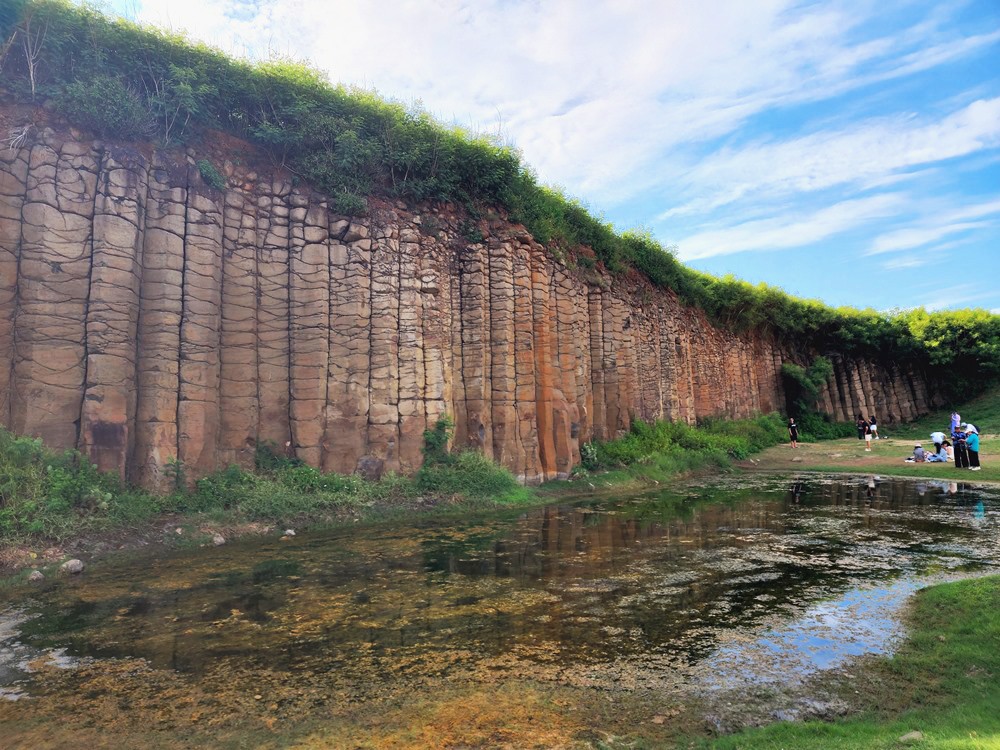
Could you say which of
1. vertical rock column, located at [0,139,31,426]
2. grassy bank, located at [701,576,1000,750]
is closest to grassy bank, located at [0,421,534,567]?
vertical rock column, located at [0,139,31,426]

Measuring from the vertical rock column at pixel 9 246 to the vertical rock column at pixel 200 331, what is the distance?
7.57ft

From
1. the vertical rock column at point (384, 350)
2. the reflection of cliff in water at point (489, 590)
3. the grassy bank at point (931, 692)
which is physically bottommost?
the grassy bank at point (931, 692)

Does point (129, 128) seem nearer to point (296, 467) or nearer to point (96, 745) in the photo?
point (296, 467)

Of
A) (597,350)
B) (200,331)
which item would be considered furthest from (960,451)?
(200,331)

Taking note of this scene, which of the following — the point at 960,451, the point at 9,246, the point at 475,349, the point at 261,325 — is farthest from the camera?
the point at 960,451

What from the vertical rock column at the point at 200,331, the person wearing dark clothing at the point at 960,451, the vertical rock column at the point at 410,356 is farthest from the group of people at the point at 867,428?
the vertical rock column at the point at 200,331

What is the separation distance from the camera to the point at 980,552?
715cm

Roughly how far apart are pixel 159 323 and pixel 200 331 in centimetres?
71

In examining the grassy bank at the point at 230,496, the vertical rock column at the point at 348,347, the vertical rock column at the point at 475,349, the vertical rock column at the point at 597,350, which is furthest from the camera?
the vertical rock column at the point at 597,350

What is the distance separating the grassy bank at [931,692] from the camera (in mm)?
3142

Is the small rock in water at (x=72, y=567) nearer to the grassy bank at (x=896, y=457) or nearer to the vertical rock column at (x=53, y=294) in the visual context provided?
the vertical rock column at (x=53, y=294)

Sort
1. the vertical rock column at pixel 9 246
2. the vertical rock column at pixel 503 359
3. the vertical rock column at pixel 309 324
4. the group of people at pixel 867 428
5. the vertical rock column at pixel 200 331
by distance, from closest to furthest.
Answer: the vertical rock column at pixel 9 246 < the vertical rock column at pixel 200 331 < the vertical rock column at pixel 309 324 < the vertical rock column at pixel 503 359 < the group of people at pixel 867 428

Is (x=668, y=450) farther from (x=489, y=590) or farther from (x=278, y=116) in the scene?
(x=278, y=116)

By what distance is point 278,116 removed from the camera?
12234 millimetres
